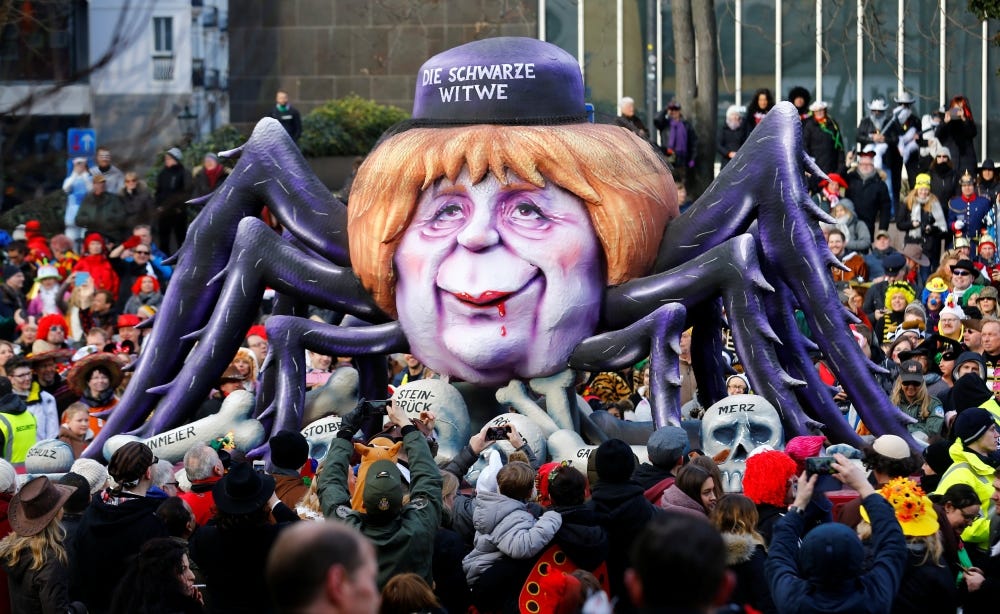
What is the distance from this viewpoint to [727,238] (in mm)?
12133

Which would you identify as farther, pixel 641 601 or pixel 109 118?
pixel 109 118

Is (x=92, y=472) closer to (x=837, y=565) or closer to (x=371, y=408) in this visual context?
(x=371, y=408)

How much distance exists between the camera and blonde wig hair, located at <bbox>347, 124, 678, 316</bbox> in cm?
1172

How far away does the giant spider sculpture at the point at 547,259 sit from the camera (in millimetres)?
11680

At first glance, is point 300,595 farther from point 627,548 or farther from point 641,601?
point 627,548

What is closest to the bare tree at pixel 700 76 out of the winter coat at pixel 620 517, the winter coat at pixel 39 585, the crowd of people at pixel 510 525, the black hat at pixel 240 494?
the crowd of people at pixel 510 525

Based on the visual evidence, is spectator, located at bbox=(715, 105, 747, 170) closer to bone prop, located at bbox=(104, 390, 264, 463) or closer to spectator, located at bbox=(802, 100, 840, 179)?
spectator, located at bbox=(802, 100, 840, 179)

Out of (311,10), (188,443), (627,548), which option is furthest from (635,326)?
(311,10)

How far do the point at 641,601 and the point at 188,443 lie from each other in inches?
305

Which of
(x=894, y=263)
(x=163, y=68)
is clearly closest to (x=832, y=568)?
(x=894, y=263)

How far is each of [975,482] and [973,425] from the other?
2.02 ft

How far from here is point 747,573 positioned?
736cm

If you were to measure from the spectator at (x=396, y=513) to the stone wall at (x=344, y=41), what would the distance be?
2127 cm

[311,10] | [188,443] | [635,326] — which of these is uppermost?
[311,10]
